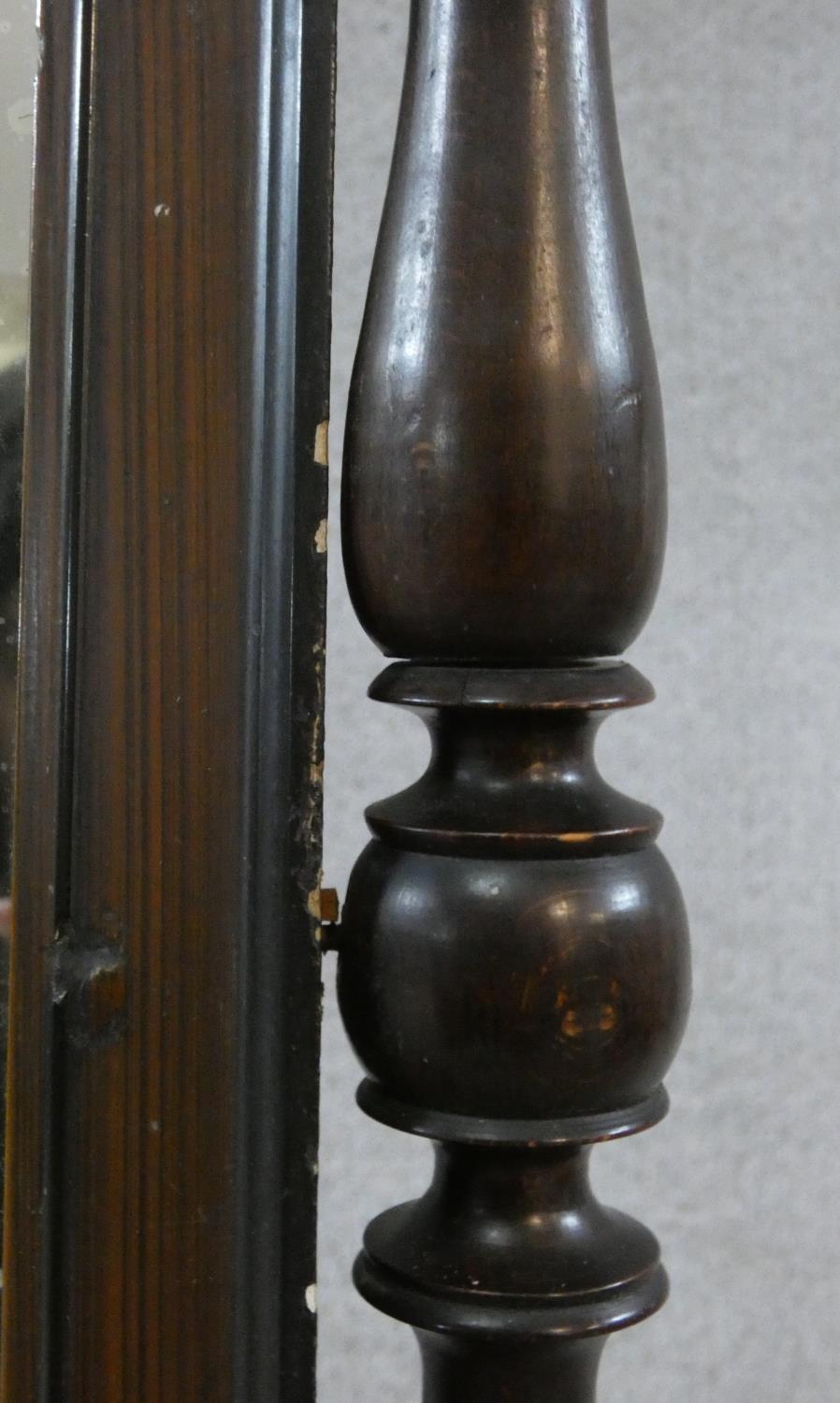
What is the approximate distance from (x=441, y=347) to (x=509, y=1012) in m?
0.15

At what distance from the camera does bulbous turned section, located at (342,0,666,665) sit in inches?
12.9

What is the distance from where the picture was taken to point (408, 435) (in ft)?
1.11

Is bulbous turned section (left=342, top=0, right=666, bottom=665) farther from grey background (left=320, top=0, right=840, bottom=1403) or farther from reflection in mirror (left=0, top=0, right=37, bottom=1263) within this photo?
grey background (left=320, top=0, right=840, bottom=1403)

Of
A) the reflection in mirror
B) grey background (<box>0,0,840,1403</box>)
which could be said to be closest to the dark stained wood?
the reflection in mirror

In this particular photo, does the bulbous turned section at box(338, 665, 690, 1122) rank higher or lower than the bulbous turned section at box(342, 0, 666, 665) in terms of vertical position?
lower

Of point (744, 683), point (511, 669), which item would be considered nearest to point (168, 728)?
point (511, 669)

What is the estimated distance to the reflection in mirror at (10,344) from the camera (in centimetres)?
35

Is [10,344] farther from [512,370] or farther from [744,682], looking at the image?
[744,682]

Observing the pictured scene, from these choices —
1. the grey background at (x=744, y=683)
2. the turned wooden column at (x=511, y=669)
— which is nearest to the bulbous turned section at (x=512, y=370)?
the turned wooden column at (x=511, y=669)

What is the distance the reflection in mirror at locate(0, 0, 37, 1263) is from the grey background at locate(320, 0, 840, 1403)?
0.70 m

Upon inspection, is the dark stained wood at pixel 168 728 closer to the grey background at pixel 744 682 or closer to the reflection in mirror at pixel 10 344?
the reflection in mirror at pixel 10 344

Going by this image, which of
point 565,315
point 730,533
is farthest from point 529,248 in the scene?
point 730,533

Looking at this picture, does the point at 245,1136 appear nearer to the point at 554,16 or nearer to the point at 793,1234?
the point at 554,16

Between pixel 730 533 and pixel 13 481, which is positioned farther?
pixel 730 533
